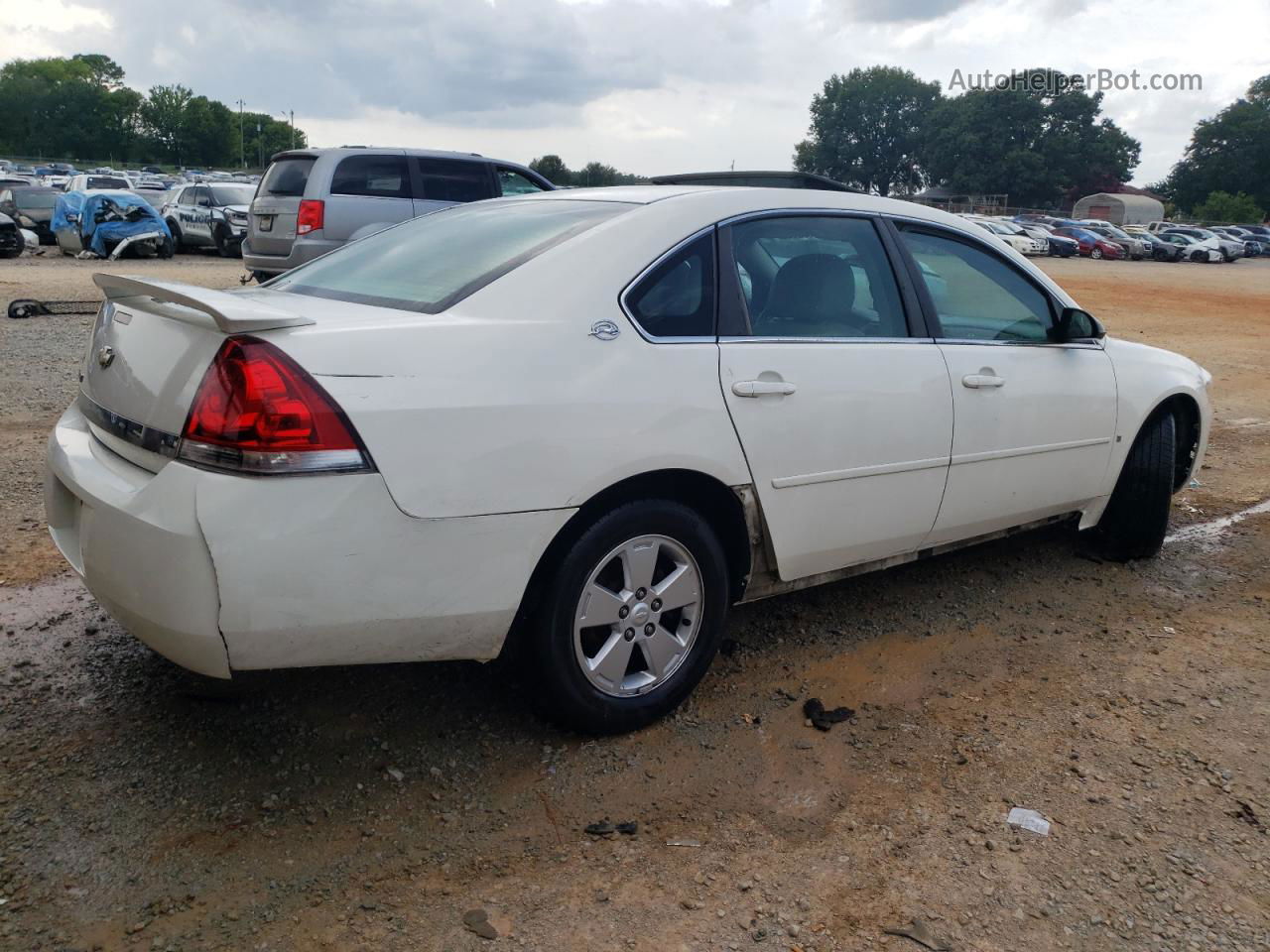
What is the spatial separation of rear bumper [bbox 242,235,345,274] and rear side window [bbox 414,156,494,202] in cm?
130

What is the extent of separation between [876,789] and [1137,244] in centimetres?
4764

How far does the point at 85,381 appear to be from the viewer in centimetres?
308

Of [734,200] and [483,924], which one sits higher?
[734,200]

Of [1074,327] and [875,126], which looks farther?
[875,126]

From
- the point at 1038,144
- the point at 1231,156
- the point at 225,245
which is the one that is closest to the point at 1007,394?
the point at 225,245

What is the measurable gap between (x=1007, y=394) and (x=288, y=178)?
34.8 ft

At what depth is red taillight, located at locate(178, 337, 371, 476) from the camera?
238 centimetres

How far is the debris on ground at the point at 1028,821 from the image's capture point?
2.74m

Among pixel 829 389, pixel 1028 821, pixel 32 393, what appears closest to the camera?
pixel 1028 821

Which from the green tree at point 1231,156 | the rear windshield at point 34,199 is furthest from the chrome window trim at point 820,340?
the green tree at point 1231,156

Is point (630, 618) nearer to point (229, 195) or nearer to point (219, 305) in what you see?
point (219, 305)

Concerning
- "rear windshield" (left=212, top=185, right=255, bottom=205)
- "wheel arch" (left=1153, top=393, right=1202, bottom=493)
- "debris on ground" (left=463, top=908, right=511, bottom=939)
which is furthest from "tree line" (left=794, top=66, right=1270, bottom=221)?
"debris on ground" (left=463, top=908, right=511, bottom=939)

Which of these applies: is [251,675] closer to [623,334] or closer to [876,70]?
[623,334]

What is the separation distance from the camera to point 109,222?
65.1ft
